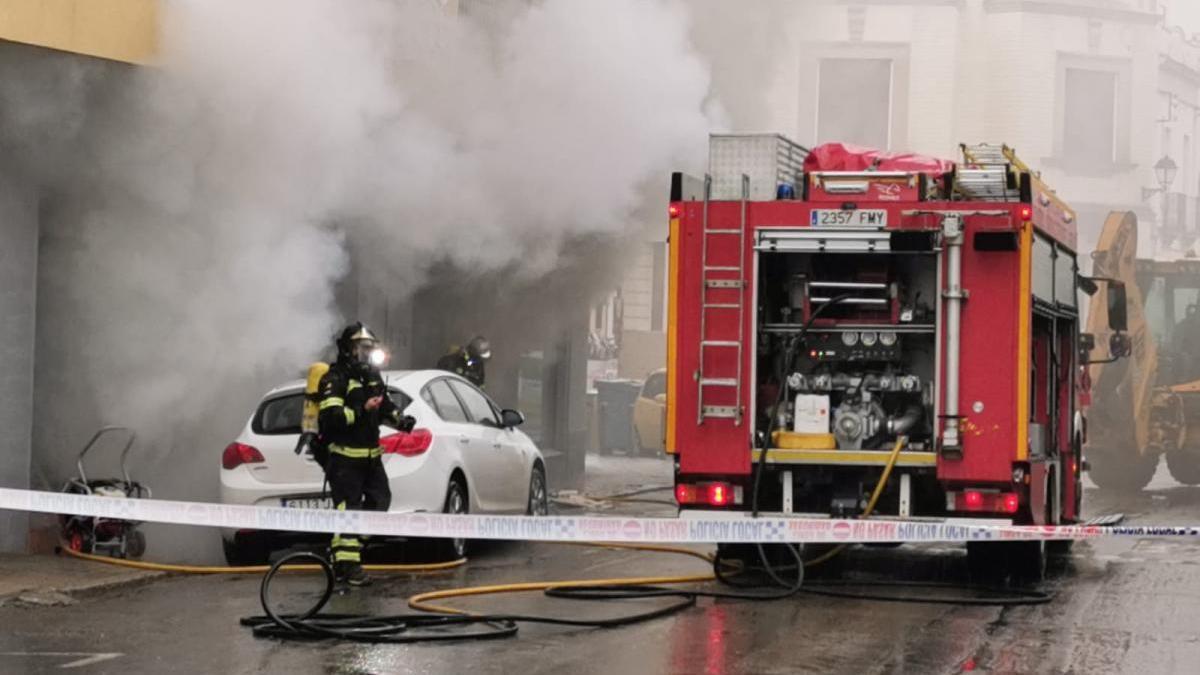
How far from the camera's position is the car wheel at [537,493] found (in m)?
15.8

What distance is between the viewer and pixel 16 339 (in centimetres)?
1343

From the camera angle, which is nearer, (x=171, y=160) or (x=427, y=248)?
(x=171, y=160)

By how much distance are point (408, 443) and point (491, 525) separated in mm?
2836

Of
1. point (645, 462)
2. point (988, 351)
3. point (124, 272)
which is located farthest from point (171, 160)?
point (645, 462)

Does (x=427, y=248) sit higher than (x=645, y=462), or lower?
higher

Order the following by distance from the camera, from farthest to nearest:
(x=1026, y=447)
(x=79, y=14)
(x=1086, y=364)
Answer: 1. (x=1086, y=364)
2. (x=79, y=14)
3. (x=1026, y=447)

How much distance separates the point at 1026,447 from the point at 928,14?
88.1 ft

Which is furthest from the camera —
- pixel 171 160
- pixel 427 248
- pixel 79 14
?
pixel 427 248

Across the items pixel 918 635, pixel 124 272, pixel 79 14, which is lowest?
pixel 918 635

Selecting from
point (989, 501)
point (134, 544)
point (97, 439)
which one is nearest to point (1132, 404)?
point (989, 501)

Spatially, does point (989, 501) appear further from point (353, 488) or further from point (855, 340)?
point (353, 488)

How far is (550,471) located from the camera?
2189 centimetres

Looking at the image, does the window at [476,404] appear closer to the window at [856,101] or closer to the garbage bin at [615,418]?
the garbage bin at [615,418]

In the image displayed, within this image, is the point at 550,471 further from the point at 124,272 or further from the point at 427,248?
the point at 124,272
